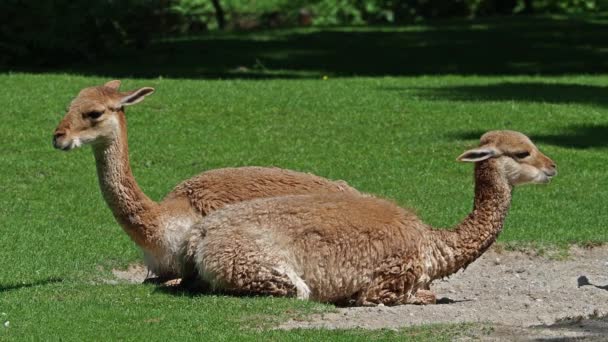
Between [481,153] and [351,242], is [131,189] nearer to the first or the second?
[351,242]

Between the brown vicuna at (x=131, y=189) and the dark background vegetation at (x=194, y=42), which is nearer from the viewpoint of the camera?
the brown vicuna at (x=131, y=189)

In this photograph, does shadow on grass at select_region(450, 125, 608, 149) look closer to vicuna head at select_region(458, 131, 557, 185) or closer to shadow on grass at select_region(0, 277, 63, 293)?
vicuna head at select_region(458, 131, 557, 185)

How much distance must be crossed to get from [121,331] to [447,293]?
11.0 feet

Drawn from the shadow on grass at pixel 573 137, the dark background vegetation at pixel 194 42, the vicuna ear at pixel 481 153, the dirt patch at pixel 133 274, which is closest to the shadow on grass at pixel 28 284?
the dirt patch at pixel 133 274

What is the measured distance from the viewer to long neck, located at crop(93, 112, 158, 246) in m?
9.78

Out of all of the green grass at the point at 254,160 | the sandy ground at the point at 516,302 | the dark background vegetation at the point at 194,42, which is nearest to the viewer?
the sandy ground at the point at 516,302

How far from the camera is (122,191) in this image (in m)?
9.80

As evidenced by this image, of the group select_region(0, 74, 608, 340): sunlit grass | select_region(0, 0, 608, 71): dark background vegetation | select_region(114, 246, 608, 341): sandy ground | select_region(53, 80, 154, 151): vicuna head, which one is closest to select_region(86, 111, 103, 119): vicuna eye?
select_region(53, 80, 154, 151): vicuna head

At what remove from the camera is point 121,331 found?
8.05 meters

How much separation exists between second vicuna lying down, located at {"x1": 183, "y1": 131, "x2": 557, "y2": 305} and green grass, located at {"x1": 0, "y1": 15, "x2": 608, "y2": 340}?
31 cm

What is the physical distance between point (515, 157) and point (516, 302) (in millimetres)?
1077

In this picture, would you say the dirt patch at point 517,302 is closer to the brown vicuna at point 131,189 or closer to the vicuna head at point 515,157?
the vicuna head at point 515,157

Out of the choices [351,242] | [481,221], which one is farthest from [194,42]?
[351,242]

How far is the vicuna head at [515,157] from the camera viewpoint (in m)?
9.70
